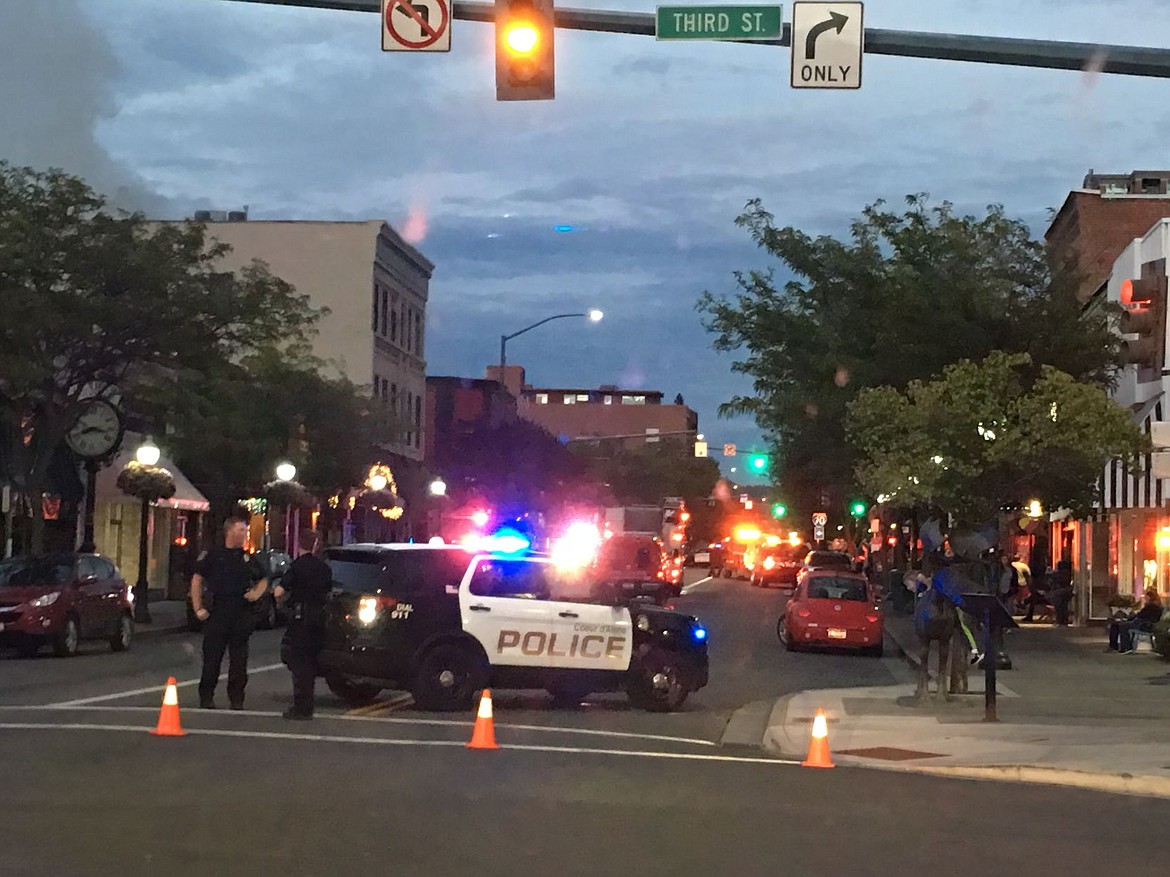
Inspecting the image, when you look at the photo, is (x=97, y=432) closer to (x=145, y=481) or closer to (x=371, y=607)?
(x=145, y=481)

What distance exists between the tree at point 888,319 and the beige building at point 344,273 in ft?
75.4

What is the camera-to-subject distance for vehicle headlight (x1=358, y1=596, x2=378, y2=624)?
1780cm

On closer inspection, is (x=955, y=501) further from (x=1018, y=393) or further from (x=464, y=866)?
(x=464, y=866)

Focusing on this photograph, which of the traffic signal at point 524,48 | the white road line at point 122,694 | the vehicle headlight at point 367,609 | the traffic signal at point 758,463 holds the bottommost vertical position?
the white road line at point 122,694

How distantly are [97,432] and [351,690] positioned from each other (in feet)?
53.9

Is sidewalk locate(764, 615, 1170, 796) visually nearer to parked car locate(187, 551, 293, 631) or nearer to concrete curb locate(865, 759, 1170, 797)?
concrete curb locate(865, 759, 1170, 797)

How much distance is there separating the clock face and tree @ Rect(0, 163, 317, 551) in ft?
2.39

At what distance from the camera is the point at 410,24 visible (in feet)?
43.8

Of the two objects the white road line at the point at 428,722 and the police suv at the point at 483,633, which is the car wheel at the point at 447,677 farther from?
the white road line at the point at 428,722

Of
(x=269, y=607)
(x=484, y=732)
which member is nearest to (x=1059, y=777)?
(x=484, y=732)

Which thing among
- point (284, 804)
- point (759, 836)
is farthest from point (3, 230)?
point (759, 836)

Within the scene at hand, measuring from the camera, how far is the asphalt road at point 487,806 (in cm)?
943

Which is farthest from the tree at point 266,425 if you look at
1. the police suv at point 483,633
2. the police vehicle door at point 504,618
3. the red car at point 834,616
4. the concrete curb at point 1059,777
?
the concrete curb at point 1059,777

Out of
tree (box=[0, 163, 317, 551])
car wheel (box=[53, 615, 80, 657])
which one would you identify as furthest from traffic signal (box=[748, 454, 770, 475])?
car wheel (box=[53, 615, 80, 657])
